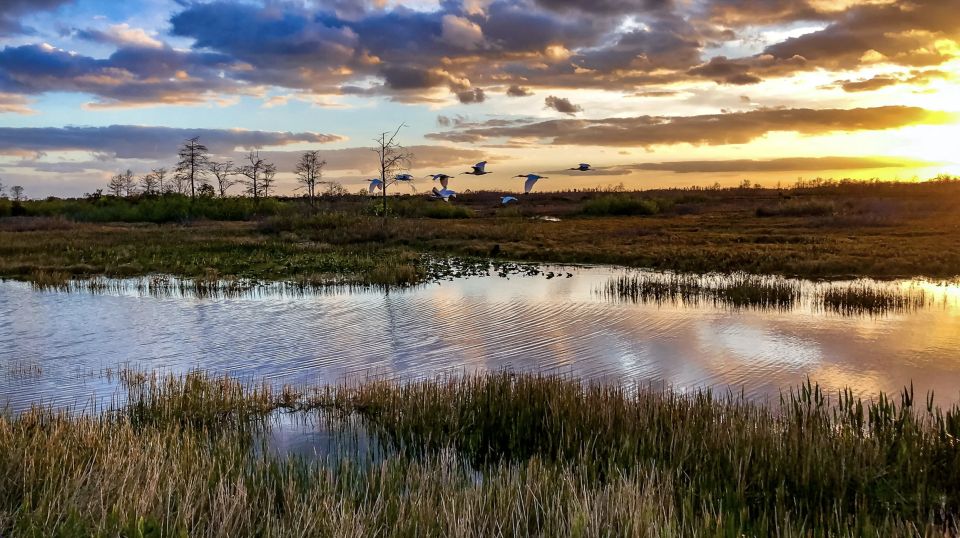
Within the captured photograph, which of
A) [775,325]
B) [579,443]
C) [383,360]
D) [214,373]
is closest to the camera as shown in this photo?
[579,443]

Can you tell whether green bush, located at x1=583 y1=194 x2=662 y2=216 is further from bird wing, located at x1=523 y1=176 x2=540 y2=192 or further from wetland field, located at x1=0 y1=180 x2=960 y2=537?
bird wing, located at x1=523 y1=176 x2=540 y2=192

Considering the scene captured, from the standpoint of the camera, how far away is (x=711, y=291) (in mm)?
20234

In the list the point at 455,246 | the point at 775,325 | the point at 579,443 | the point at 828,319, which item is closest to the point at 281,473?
the point at 579,443

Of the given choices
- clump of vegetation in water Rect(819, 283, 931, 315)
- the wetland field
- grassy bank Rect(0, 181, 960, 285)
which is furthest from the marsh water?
grassy bank Rect(0, 181, 960, 285)

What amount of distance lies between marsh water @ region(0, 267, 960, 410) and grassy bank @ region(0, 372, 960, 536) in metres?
2.60

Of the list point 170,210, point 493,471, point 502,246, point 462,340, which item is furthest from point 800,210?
point 170,210

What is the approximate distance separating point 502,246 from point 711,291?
15.9 metres

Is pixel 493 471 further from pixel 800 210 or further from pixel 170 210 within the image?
pixel 170 210

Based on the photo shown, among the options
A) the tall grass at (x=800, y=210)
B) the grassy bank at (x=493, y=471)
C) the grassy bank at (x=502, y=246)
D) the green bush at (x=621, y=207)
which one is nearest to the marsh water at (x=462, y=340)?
the grassy bank at (x=493, y=471)

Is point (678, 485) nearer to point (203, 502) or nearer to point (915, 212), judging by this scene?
point (203, 502)

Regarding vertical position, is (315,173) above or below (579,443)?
above

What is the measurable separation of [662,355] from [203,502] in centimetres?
935

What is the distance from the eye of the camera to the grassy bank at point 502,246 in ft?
80.8

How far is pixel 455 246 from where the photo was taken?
35.3 m
